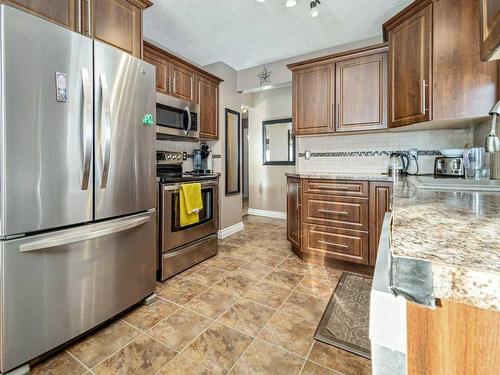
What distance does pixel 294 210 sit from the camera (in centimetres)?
302

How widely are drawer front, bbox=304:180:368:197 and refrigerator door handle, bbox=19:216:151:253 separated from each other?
1.79 meters

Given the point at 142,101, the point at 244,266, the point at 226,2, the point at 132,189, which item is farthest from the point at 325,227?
the point at 226,2

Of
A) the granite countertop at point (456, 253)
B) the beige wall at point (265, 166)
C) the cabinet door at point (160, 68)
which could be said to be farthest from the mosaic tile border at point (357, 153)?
the granite countertop at point (456, 253)

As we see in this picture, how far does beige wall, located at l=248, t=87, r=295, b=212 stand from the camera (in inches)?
198

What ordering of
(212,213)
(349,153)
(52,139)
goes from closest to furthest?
(52,139), (212,213), (349,153)

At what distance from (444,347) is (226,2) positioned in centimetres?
280

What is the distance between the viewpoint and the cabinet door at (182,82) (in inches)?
114

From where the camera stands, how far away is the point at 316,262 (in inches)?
110

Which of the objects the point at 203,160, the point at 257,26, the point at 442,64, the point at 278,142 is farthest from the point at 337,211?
the point at 278,142

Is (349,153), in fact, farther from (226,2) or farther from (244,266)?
(226,2)

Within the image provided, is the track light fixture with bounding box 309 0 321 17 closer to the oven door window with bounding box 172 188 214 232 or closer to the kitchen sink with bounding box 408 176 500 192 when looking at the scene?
the kitchen sink with bounding box 408 176 500 192

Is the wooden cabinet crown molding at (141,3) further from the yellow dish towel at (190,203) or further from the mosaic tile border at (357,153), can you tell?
the mosaic tile border at (357,153)

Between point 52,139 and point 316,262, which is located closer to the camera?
point 52,139

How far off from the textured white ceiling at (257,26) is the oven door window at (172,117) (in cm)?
90
